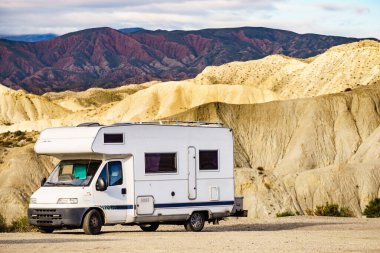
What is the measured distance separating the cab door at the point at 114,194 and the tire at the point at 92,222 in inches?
8.7

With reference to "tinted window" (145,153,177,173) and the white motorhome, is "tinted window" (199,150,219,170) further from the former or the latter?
"tinted window" (145,153,177,173)

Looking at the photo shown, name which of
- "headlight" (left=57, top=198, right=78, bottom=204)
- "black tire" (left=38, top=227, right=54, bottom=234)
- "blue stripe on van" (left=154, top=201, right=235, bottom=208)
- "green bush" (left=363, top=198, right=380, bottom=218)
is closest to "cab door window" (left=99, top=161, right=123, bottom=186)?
"headlight" (left=57, top=198, right=78, bottom=204)

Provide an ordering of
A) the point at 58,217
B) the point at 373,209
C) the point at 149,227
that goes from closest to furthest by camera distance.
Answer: the point at 58,217
the point at 149,227
the point at 373,209

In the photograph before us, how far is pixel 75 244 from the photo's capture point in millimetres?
20594

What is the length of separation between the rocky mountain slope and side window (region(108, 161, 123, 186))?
32.4 m

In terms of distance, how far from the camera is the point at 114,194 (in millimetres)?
24391

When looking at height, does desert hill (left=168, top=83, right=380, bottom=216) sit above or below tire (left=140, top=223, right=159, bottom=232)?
above

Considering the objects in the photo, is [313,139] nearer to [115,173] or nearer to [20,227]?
[20,227]

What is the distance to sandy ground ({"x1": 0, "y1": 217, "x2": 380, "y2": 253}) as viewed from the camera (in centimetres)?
1984

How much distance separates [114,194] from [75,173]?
1.22 metres

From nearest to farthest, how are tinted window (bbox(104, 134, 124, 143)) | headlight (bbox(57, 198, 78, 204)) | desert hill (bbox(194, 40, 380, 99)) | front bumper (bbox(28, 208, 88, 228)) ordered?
front bumper (bbox(28, 208, 88, 228)), headlight (bbox(57, 198, 78, 204)), tinted window (bbox(104, 134, 124, 143)), desert hill (bbox(194, 40, 380, 99))

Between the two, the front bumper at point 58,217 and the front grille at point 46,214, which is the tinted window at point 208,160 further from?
the front grille at point 46,214

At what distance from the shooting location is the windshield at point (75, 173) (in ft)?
79.3

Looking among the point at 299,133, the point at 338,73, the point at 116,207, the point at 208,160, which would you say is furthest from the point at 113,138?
the point at 338,73
